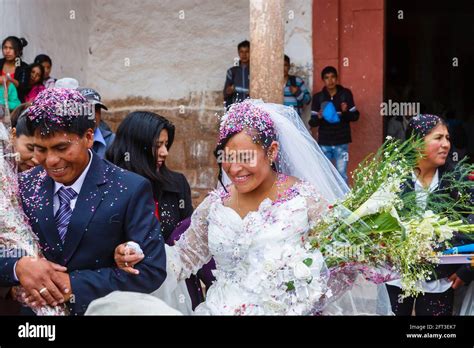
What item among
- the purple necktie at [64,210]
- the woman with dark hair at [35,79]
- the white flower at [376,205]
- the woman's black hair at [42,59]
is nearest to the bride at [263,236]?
the white flower at [376,205]

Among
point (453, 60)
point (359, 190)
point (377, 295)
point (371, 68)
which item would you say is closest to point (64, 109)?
point (359, 190)

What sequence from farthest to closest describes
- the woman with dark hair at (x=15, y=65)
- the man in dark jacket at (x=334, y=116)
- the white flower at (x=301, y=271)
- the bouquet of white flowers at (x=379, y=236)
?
the man in dark jacket at (x=334, y=116), the woman with dark hair at (x=15, y=65), the bouquet of white flowers at (x=379, y=236), the white flower at (x=301, y=271)

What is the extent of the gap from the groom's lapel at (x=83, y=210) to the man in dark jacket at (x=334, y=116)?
21.2 ft

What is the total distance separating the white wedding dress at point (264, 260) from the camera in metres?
4.24

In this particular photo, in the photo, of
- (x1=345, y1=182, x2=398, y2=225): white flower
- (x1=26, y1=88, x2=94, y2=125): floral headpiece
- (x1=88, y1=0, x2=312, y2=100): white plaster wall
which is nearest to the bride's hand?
(x1=26, y1=88, x2=94, y2=125): floral headpiece

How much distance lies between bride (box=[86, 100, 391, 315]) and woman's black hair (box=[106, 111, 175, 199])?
935 millimetres

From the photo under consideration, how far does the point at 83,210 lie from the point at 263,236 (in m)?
0.86

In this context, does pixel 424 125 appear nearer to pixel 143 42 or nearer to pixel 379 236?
pixel 379 236

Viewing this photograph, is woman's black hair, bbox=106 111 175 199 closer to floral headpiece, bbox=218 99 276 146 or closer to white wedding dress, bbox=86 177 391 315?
white wedding dress, bbox=86 177 391 315

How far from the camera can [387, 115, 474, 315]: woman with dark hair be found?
5.62 metres

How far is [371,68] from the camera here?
10.6 meters

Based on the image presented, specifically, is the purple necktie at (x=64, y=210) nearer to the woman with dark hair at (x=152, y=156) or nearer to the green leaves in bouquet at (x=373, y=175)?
the green leaves in bouquet at (x=373, y=175)

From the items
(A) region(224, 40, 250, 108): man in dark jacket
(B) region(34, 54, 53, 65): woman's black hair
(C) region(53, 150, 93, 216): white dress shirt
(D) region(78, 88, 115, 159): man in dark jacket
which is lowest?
(C) region(53, 150, 93, 216): white dress shirt
